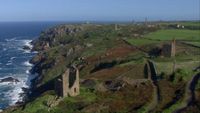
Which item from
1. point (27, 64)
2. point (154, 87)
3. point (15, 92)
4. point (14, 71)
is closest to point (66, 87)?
point (154, 87)

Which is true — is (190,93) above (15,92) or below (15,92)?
above

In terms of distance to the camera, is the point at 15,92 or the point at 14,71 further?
the point at 14,71

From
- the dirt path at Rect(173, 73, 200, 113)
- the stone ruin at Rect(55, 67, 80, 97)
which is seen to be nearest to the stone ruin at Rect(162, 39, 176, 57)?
the dirt path at Rect(173, 73, 200, 113)

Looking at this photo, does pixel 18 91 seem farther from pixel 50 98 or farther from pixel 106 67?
pixel 50 98

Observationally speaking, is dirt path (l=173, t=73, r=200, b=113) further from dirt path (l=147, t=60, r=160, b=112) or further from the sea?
the sea

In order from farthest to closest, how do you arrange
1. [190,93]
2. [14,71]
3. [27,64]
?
1. [27,64]
2. [14,71]
3. [190,93]

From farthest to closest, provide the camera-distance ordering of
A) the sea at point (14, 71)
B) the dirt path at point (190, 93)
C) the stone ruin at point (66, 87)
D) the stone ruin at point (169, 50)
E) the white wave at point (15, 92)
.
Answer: the stone ruin at point (169, 50) → the sea at point (14, 71) → the white wave at point (15, 92) → the stone ruin at point (66, 87) → the dirt path at point (190, 93)

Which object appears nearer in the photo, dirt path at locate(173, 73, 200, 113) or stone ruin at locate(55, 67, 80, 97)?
dirt path at locate(173, 73, 200, 113)

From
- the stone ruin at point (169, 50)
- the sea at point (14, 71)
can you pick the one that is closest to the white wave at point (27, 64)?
the sea at point (14, 71)

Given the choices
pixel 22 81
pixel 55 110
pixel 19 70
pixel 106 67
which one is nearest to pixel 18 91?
pixel 22 81

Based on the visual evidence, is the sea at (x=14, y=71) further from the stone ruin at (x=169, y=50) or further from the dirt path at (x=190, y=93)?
the dirt path at (x=190, y=93)

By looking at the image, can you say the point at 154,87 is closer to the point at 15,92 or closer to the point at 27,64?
the point at 15,92
